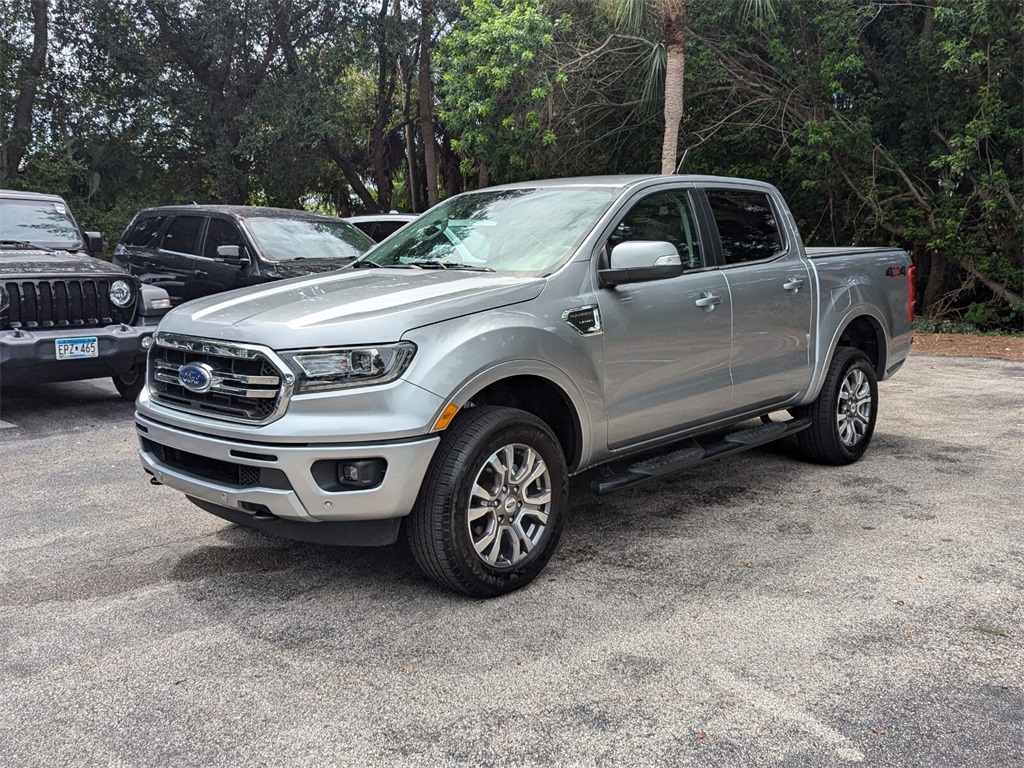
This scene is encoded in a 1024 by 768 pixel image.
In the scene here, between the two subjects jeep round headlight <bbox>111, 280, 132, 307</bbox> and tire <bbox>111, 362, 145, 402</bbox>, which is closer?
jeep round headlight <bbox>111, 280, 132, 307</bbox>

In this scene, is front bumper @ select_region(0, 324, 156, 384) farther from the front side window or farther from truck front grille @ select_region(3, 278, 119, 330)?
the front side window

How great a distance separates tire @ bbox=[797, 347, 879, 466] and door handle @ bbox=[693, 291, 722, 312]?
138 cm

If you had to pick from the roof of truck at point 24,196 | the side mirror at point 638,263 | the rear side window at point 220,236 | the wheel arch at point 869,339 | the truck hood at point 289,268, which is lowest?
the wheel arch at point 869,339

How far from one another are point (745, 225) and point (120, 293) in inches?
209

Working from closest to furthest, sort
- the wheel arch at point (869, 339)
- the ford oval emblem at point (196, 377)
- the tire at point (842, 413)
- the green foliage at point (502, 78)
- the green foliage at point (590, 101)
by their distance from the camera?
the ford oval emblem at point (196, 377)
the tire at point (842, 413)
the wheel arch at point (869, 339)
the green foliage at point (502, 78)
the green foliage at point (590, 101)

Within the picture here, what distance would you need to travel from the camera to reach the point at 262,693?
3.15m

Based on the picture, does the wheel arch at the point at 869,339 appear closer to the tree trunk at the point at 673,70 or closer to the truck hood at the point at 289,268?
the truck hood at the point at 289,268

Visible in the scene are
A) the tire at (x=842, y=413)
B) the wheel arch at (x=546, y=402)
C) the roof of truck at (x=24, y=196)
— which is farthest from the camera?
the roof of truck at (x=24, y=196)

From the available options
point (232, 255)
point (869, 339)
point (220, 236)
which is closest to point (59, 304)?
point (232, 255)

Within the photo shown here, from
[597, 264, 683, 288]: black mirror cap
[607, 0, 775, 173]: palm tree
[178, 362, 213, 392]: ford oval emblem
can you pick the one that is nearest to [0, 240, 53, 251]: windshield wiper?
[178, 362, 213, 392]: ford oval emblem

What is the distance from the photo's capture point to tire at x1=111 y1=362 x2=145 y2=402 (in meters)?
8.42

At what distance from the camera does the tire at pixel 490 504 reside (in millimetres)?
3689

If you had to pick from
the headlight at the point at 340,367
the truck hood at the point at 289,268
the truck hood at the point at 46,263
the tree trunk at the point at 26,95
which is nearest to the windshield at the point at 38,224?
the truck hood at the point at 46,263

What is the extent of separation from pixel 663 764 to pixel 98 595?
2.61 meters
